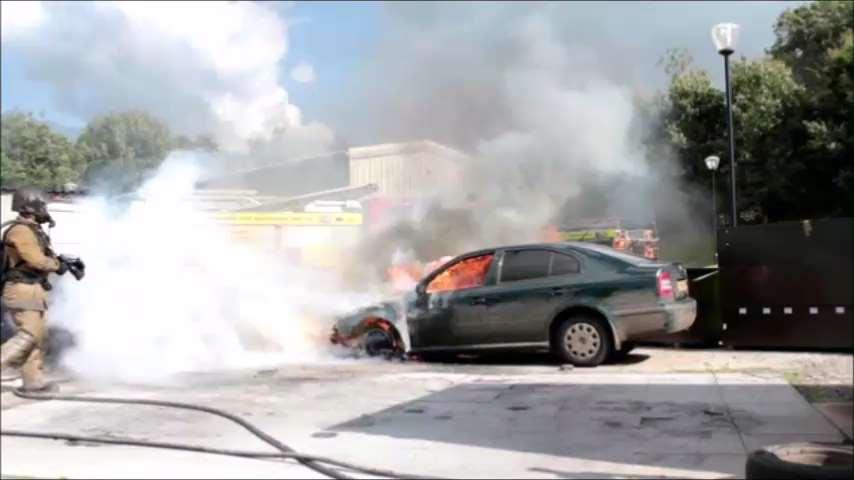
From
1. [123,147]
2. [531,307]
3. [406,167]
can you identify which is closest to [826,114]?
[531,307]

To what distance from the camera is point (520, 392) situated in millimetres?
7098

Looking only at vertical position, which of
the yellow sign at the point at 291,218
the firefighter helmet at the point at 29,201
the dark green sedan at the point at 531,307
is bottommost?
the dark green sedan at the point at 531,307

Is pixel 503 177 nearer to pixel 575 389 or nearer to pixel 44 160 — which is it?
pixel 575 389

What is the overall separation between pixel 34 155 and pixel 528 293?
18.7 ft

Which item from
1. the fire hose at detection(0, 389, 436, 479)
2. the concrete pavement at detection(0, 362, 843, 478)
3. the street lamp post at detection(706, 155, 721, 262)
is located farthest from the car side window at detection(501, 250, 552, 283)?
the fire hose at detection(0, 389, 436, 479)

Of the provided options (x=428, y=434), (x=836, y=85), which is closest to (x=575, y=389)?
(x=428, y=434)

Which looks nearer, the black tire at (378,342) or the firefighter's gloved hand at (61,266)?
the firefighter's gloved hand at (61,266)

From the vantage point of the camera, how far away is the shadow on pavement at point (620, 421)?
16.4 ft

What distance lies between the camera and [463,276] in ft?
29.3

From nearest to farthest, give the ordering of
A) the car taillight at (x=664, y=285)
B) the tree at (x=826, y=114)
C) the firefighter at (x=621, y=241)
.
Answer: the tree at (x=826, y=114)
the car taillight at (x=664, y=285)
the firefighter at (x=621, y=241)

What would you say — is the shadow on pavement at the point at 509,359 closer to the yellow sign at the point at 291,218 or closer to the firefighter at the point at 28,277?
the yellow sign at the point at 291,218

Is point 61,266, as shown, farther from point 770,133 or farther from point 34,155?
point 770,133

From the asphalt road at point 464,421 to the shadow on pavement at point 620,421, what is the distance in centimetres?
1

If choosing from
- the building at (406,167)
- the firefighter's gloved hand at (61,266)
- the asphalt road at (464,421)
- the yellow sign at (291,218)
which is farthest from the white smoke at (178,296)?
the building at (406,167)
